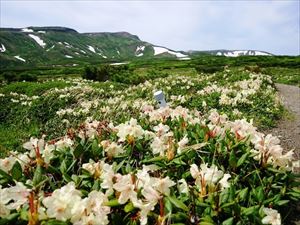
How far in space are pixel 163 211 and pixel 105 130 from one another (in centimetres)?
276

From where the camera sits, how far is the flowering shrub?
10.8 ft

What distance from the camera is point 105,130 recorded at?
6.05m

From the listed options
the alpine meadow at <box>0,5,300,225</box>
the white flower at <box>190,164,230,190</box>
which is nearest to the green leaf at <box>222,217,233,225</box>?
the alpine meadow at <box>0,5,300,225</box>

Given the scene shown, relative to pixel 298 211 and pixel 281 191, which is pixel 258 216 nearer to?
pixel 281 191

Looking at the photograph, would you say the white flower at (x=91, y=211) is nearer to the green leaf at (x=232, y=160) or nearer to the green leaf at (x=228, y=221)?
the green leaf at (x=228, y=221)

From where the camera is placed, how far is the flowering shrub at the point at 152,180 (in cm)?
328

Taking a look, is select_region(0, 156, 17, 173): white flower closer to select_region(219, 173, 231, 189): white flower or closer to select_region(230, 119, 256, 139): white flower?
select_region(219, 173, 231, 189): white flower

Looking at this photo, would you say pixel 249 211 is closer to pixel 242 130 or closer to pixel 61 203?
pixel 242 130

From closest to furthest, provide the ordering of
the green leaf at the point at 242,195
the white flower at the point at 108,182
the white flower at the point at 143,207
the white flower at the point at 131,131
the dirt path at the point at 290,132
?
the white flower at the point at 143,207
the white flower at the point at 108,182
the green leaf at the point at 242,195
the white flower at the point at 131,131
the dirt path at the point at 290,132

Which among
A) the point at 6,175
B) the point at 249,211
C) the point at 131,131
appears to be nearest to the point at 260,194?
the point at 249,211

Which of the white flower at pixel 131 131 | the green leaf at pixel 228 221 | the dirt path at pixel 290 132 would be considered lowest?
the dirt path at pixel 290 132

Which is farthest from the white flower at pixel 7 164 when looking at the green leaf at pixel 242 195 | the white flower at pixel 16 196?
the green leaf at pixel 242 195

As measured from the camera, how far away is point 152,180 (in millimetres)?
3645

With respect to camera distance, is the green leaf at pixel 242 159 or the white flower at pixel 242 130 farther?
the white flower at pixel 242 130
